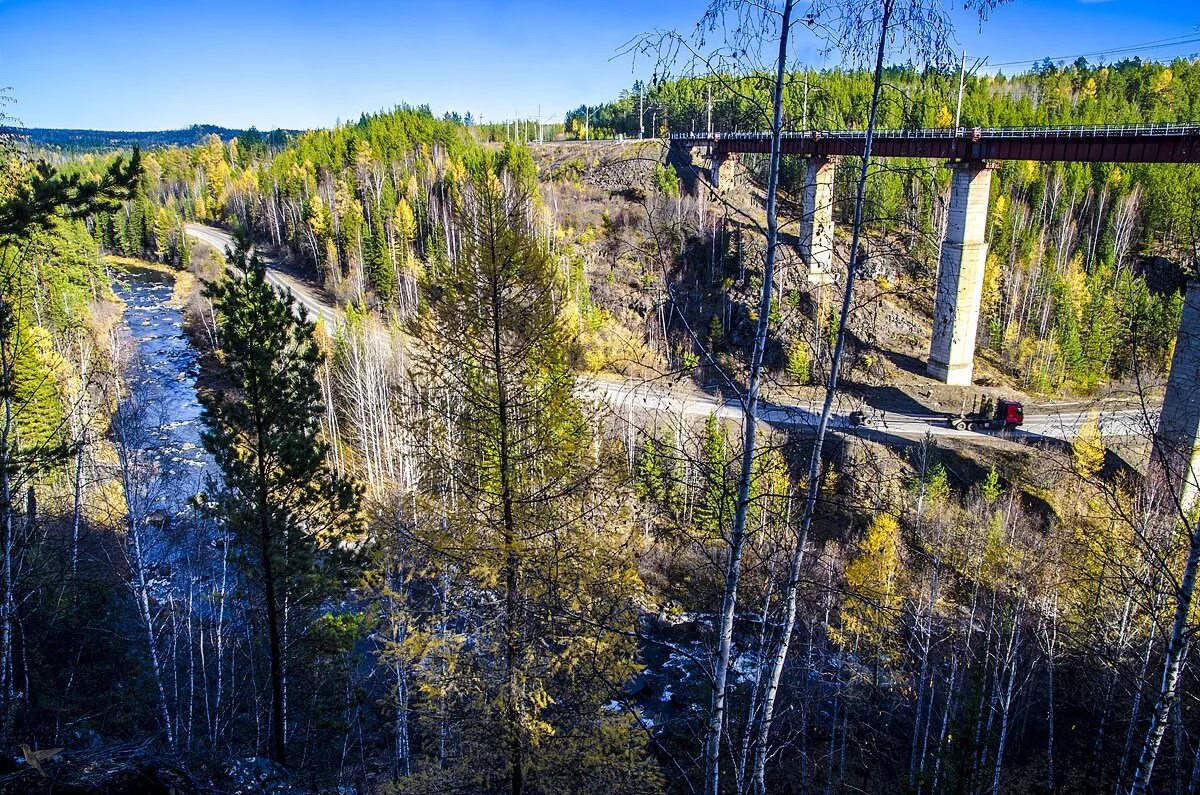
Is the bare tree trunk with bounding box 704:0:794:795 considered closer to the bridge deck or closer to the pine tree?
the pine tree

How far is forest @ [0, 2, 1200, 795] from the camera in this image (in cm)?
666

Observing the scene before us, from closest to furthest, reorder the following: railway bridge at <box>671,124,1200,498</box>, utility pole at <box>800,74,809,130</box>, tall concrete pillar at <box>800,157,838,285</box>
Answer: utility pole at <box>800,74,809,130</box>
tall concrete pillar at <box>800,157,838,285</box>
railway bridge at <box>671,124,1200,498</box>

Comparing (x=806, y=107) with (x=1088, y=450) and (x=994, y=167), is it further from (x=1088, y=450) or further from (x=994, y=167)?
(x=994, y=167)

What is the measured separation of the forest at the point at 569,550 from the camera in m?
6.66

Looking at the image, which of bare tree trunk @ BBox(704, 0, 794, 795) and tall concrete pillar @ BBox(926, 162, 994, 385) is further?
tall concrete pillar @ BBox(926, 162, 994, 385)

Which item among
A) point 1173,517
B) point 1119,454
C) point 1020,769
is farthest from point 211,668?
point 1119,454

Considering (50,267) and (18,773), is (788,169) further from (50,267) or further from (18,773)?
(18,773)

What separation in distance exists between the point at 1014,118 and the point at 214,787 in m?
65.5

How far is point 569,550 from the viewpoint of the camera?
31.8 feet

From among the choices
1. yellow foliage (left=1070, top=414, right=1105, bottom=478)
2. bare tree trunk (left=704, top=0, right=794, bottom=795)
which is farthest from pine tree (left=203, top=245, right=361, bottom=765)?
yellow foliage (left=1070, top=414, right=1105, bottom=478)

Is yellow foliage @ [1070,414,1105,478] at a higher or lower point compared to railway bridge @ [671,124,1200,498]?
lower

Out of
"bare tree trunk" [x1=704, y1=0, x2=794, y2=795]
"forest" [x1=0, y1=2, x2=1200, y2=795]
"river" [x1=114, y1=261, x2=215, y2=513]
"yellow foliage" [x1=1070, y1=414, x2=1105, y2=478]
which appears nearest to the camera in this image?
"bare tree trunk" [x1=704, y1=0, x2=794, y2=795]

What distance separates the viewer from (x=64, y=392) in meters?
25.9

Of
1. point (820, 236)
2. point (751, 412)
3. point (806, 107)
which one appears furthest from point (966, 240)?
point (751, 412)
